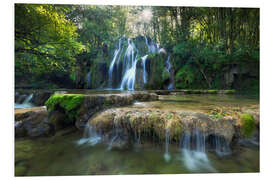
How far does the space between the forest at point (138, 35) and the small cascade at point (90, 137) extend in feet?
6.33

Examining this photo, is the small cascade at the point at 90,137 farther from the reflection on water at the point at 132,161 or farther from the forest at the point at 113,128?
the reflection on water at the point at 132,161

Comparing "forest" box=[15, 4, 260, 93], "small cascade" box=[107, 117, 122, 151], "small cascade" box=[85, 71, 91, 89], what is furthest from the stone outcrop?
"small cascade" box=[85, 71, 91, 89]

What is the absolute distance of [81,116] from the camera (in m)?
2.51

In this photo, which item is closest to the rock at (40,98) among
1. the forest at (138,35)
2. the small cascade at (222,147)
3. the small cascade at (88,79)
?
the forest at (138,35)

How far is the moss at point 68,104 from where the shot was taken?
2547 mm

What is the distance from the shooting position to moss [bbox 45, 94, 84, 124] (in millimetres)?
2547

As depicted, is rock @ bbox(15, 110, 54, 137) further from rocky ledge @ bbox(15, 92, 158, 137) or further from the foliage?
the foliage

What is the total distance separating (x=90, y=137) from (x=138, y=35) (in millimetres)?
6811

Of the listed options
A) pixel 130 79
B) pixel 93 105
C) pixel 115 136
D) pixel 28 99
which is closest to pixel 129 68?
pixel 130 79

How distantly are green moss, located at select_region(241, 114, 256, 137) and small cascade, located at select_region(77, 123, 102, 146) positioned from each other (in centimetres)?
238

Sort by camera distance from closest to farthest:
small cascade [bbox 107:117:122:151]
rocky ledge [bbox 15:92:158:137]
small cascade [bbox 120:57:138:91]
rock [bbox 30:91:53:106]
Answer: small cascade [bbox 107:117:122:151]
rocky ledge [bbox 15:92:158:137]
rock [bbox 30:91:53:106]
small cascade [bbox 120:57:138:91]

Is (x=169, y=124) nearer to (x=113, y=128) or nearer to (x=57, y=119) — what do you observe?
(x=113, y=128)

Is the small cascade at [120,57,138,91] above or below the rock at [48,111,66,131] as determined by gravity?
above

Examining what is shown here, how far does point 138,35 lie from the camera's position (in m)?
7.16
